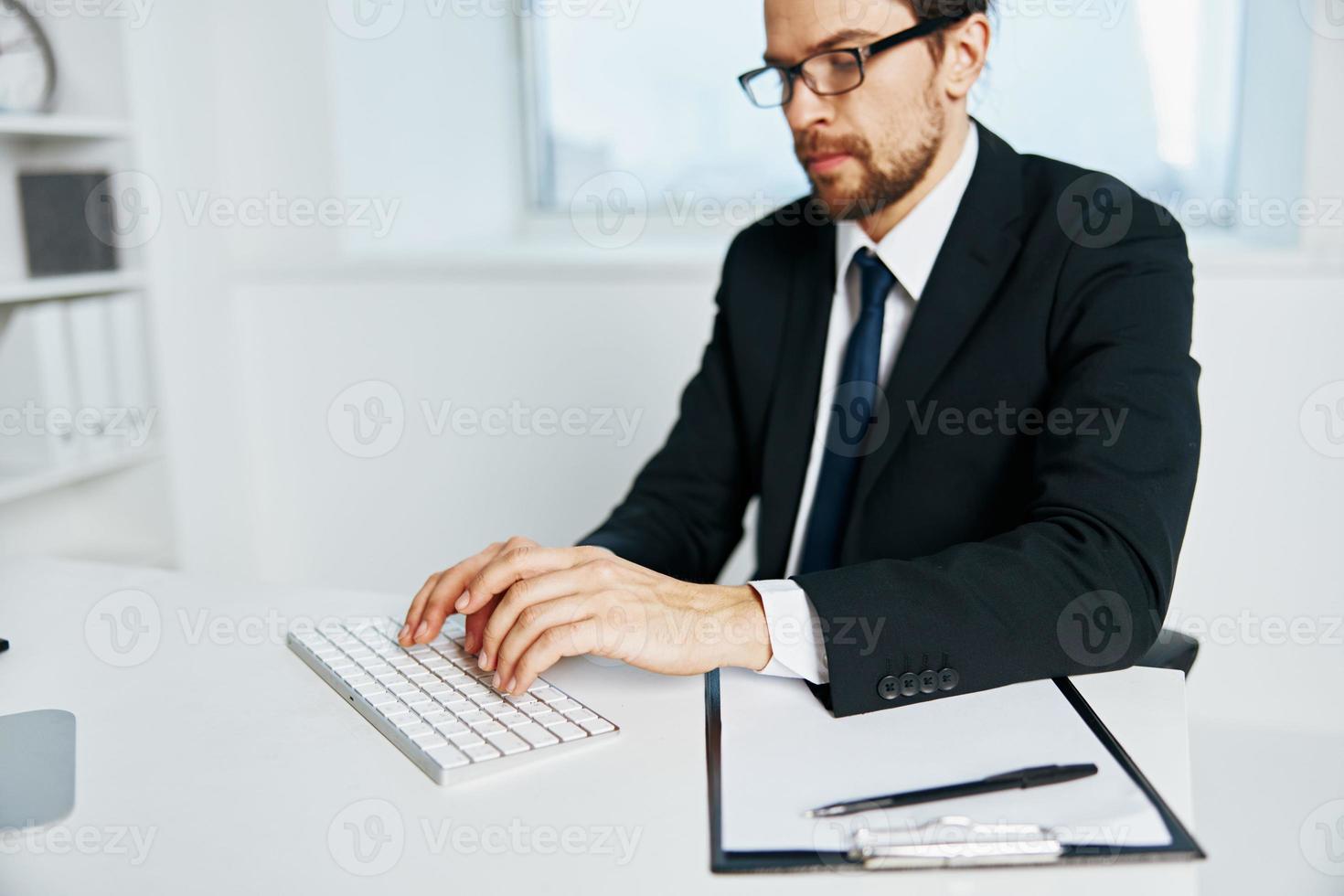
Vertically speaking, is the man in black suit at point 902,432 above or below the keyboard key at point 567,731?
above

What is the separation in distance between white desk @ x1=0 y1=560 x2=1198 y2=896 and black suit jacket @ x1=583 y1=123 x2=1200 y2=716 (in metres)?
0.11

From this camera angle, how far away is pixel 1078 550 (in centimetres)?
105

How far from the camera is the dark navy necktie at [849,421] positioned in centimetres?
143

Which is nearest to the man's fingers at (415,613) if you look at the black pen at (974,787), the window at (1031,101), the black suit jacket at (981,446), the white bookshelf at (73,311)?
the black suit jacket at (981,446)

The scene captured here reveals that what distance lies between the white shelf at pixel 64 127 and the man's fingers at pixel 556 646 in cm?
177

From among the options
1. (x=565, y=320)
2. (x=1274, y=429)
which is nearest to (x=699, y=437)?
(x=565, y=320)

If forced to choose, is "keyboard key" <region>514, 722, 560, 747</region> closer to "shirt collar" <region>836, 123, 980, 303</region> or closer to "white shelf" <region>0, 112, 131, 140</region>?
"shirt collar" <region>836, 123, 980, 303</region>

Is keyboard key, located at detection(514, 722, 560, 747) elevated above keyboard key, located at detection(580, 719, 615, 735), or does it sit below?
above

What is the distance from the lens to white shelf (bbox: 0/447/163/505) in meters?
2.17

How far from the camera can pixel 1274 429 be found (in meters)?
2.04

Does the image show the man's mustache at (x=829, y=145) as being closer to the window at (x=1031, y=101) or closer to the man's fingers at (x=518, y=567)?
the window at (x=1031, y=101)

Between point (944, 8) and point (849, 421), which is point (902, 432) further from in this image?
point (944, 8)

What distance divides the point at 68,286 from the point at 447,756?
187 centimetres

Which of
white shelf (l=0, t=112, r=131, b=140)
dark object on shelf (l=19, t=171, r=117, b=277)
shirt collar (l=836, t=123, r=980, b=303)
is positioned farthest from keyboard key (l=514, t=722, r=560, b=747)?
dark object on shelf (l=19, t=171, r=117, b=277)
